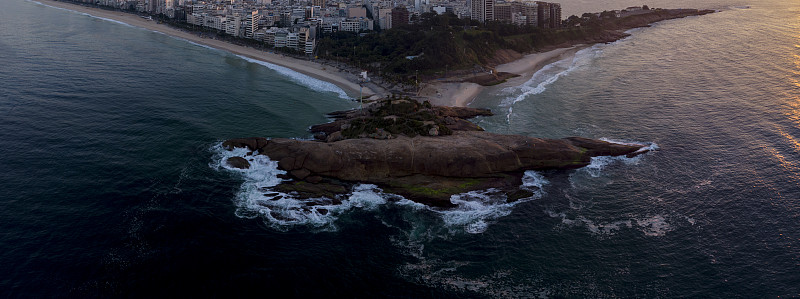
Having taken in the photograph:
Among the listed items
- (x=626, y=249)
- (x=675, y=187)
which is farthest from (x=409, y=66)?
(x=626, y=249)

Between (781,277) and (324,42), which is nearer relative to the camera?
(781,277)

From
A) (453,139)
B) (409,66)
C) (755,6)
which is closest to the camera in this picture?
(453,139)

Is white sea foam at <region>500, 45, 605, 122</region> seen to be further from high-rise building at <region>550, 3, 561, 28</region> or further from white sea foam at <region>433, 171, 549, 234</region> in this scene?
white sea foam at <region>433, 171, 549, 234</region>

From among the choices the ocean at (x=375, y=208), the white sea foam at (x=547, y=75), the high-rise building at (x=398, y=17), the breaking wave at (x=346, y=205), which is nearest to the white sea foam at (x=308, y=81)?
the ocean at (x=375, y=208)

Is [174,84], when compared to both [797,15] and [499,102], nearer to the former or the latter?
[499,102]

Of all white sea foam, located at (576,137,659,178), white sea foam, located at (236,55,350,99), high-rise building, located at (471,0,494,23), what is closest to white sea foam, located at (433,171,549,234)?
white sea foam, located at (576,137,659,178)

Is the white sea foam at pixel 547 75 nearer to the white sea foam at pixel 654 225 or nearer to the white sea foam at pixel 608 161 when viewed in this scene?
the white sea foam at pixel 608 161

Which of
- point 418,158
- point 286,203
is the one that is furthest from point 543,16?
point 286,203
